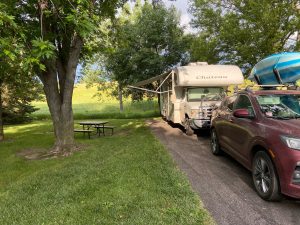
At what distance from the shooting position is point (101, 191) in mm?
5559

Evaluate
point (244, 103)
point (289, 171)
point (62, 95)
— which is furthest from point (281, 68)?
point (62, 95)

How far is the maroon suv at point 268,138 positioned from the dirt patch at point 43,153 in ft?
17.3

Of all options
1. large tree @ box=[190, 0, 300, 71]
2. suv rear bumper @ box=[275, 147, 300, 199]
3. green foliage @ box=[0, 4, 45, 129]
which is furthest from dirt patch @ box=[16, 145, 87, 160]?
large tree @ box=[190, 0, 300, 71]

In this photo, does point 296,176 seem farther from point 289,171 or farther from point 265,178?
point 265,178

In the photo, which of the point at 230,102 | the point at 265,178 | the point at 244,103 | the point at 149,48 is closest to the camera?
the point at 265,178

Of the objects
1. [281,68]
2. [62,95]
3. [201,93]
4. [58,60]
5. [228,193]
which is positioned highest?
[58,60]

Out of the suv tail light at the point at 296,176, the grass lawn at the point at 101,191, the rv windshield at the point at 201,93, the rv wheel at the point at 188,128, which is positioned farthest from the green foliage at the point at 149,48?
the suv tail light at the point at 296,176

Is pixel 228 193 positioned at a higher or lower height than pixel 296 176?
lower

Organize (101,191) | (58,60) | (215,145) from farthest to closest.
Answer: (58,60) → (215,145) → (101,191)

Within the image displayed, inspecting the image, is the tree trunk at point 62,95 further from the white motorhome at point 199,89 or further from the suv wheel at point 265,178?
the suv wheel at point 265,178

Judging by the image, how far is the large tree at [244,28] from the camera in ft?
44.6

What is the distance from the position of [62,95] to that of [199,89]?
5.49 meters

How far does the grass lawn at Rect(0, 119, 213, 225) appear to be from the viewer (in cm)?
453

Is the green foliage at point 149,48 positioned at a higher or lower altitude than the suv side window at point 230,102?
higher
